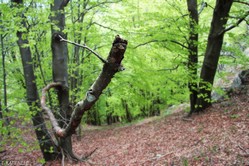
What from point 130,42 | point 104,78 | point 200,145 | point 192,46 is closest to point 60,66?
point 130,42

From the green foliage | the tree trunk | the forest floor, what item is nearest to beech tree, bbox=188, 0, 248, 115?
the tree trunk

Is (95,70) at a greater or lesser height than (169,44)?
lesser

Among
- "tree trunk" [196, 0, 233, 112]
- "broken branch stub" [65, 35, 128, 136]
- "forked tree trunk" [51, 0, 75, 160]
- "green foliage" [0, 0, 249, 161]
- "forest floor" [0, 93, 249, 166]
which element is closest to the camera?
"broken branch stub" [65, 35, 128, 136]

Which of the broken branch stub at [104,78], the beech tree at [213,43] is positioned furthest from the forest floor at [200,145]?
the broken branch stub at [104,78]

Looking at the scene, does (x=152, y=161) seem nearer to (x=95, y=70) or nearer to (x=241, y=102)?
(x=241, y=102)

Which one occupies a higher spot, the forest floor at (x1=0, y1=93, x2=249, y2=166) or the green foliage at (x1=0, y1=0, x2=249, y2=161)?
the green foliage at (x1=0, y1=0, x2=249, y2=161)

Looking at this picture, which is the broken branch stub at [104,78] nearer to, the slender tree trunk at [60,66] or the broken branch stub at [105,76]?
the broken branch stub at [105,76]

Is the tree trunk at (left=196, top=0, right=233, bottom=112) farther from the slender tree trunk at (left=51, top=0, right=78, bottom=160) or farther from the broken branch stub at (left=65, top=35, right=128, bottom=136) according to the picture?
the broken branch stub at (left=65, top=35, right=128, bottom=136)

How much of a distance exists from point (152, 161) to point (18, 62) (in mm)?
12484

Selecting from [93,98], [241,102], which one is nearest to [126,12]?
[241,102]

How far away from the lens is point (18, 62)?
50.8 feet

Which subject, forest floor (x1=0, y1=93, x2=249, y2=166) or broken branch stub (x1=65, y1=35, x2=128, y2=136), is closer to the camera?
broken branch stub (x1=65, y1=35, x2=128, y2=136)

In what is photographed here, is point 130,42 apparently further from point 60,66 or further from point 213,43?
point 60,66

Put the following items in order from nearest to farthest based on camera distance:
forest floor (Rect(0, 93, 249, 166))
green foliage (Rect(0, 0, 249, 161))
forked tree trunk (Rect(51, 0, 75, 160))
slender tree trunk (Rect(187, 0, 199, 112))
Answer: forest floor (Rect(0, 93, 249, 166)) → forked tree trunk (Rect(51, 0, 75, 160)) → green foliage (Rect(0, 0, 249, 161)) → slender tree trunk (Rect(187, 0, 199, 112))
